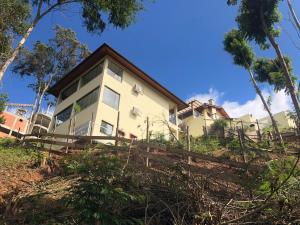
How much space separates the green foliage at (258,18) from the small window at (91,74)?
10104 mm

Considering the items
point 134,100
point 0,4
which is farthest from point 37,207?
point 134,100

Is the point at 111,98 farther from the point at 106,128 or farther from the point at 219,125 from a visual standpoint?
the point at 219,125

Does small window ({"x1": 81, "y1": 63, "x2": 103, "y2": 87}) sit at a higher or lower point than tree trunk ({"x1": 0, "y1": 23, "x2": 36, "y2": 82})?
higher

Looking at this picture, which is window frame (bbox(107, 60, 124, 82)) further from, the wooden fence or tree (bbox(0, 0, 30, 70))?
the wooden fence

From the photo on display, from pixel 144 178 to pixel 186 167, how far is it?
82 centimetres

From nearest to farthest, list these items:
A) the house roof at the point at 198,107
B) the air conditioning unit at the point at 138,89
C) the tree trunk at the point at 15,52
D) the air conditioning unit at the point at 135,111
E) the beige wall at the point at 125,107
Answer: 1. the tree trunk at the point at 15,52
2. the beige wall at the point at 125,107
3. the air conditioning unit at the point at 135,111
4. the air conditioning unit at the point at 138,89
5. the house roof at the point at 198,107

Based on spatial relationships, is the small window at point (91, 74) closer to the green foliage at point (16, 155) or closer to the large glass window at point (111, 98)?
the large glass window at point (111, 98)

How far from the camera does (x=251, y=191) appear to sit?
5.53 meters

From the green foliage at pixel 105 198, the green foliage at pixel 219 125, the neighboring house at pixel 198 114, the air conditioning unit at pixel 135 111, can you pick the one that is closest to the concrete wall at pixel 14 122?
the neighboring house at pixel 198 114

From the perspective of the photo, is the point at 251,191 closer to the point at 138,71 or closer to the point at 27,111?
the point at 138,71

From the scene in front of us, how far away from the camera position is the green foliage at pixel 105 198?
4.57 meters

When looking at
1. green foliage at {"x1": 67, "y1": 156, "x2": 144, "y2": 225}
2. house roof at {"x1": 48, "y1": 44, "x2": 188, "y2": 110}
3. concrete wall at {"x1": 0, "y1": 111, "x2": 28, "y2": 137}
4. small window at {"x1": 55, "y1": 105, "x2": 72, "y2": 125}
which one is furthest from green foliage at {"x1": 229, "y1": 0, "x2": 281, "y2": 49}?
concrete wall at {"x1": 0, "y1": 111, "x2": 28, "y2": 137}

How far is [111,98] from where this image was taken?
69.9 feet

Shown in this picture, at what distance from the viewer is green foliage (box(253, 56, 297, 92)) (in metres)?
23.7
